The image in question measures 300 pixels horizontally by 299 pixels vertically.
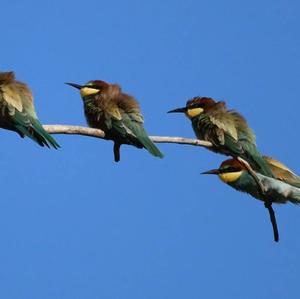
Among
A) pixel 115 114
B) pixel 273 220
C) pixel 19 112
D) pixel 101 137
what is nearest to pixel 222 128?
pixel 115 114

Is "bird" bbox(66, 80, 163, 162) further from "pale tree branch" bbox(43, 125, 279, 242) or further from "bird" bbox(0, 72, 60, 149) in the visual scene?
"pale tree branch" bbox(43, 125, 279, 242)

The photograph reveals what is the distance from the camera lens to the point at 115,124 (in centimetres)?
417

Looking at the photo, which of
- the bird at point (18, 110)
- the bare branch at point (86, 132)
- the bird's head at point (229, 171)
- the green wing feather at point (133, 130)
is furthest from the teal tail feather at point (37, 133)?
the bird's head at point (229, 171)

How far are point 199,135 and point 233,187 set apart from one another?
110 cm

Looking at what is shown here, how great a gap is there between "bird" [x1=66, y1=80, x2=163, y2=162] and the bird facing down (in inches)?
13.7

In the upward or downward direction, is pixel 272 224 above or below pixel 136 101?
below

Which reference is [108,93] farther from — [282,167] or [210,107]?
[282,167]

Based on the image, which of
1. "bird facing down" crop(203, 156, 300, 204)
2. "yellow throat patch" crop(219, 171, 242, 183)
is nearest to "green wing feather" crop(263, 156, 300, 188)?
"bird facing down" crop(203, 156, 300, 204)

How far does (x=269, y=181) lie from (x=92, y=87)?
1313mm

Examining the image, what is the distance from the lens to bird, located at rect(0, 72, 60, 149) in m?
3.55

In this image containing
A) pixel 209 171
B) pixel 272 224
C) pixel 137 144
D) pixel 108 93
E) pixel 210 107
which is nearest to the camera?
pixel 272 224

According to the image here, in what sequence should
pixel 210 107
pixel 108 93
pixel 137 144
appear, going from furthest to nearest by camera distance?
1. pixel 210 107
2. pixel 108 93
3. pixel 137 144

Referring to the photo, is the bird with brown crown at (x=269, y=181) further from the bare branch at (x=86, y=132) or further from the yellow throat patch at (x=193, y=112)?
the yellow throat patch at (x=193, y=112)

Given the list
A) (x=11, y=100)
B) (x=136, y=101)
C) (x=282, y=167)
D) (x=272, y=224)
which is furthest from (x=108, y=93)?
(x=272, y=224)
